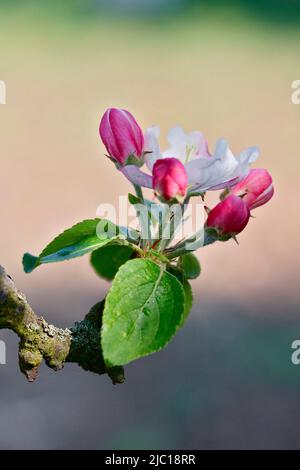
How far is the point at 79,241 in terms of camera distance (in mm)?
682

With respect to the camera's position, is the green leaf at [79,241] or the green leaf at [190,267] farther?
the green leaf at [190,267]

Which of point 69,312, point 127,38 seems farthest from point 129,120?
point 127,38

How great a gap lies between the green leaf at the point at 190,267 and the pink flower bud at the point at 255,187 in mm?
98

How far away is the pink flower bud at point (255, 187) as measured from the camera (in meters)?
0.68

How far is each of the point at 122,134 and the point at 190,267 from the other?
0.56ft

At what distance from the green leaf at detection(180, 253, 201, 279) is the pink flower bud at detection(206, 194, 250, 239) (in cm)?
10

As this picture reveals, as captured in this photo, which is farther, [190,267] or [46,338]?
[190,267]

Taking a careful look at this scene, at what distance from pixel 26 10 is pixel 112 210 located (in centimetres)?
506

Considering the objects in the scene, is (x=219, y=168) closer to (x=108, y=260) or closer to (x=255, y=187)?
(x=255, y=187)

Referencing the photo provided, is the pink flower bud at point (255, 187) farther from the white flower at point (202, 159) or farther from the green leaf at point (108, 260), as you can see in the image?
the green leaf at point (108, 260)

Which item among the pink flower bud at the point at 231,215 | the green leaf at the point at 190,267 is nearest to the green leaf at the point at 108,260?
the green leaf at the point at 190,267

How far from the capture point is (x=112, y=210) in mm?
752

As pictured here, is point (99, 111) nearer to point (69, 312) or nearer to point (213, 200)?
point (213, 200)

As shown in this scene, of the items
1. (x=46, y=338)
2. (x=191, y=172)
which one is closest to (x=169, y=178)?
(x=191, y=172)
